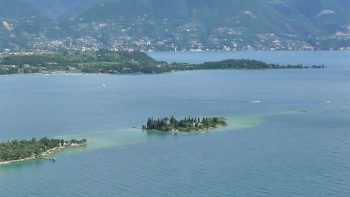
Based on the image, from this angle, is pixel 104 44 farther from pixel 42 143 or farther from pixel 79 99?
pixel 42 143

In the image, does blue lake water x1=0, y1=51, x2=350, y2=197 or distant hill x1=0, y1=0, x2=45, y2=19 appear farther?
distant hill x1=0, y1=0, x2=45, y2=19

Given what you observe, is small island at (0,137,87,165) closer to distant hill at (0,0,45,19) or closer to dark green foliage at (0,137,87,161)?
dark green foliage at (0,137,87,161)

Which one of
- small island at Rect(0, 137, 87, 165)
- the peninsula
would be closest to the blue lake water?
small island at Rect(0, 137, 87, 165)

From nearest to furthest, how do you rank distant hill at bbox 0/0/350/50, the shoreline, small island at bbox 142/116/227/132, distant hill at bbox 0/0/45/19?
the shoreline → small island at bbox 142/116/227/132 → distant hill at bbox 0/0/350/50 → distant hill at bbox 0/0/45/19

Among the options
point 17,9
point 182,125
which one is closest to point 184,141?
point 182,125

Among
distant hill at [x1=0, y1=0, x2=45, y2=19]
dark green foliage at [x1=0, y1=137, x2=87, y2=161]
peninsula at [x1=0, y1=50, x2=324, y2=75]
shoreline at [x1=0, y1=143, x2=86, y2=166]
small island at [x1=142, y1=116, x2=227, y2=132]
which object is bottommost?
shoreline at [x1=0, y1=143, x2=86, y2=166]

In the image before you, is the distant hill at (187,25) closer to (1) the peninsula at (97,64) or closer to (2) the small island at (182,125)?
(1) the peninsula at (97,64)

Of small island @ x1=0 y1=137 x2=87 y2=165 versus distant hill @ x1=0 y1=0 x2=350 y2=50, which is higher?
distant hill @ x1=0 y1=0 x2=350 y2=50
